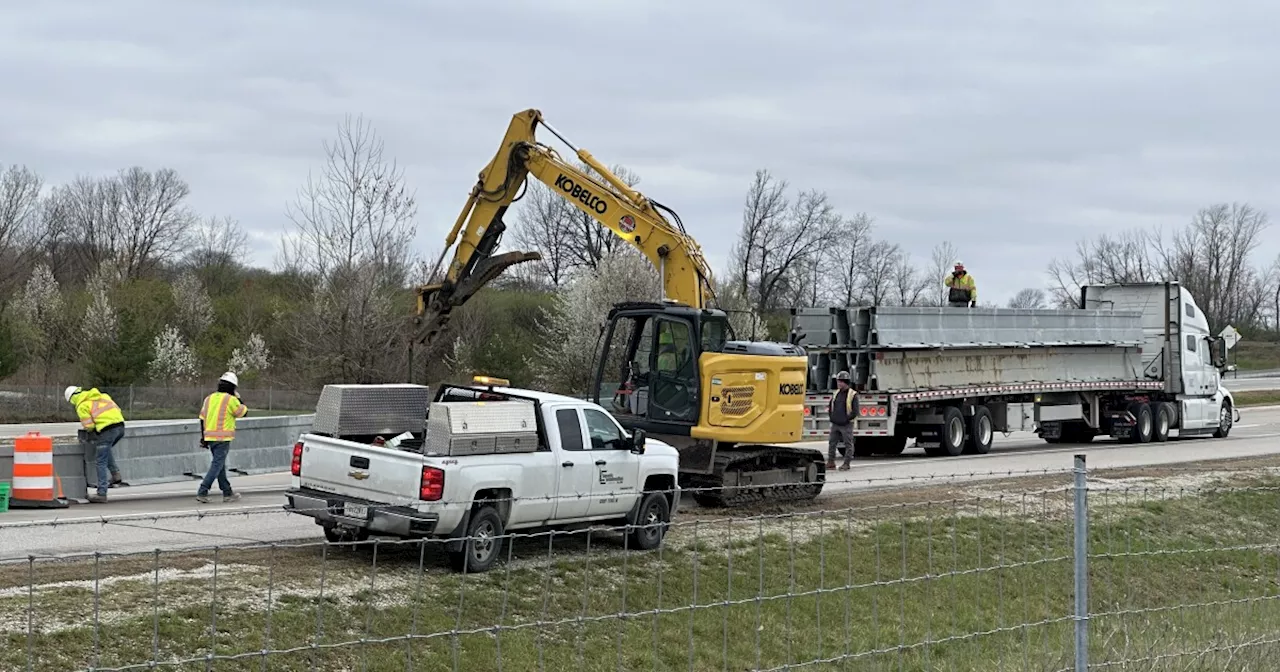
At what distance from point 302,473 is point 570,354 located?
3581 centimetres

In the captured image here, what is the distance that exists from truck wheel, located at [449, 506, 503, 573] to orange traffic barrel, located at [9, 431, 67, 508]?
7.24 meters

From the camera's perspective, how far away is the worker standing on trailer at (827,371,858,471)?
24766 mm

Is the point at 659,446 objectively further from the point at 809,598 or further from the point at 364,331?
the point at 364,331

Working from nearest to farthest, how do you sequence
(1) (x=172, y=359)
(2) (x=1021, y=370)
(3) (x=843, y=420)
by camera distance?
(3) (x=843, y=420)
(2) (x=1021, y=370)
(1) (x=172, y=359)

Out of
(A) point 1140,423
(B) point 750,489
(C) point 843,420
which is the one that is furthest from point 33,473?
(A) point 1140,423

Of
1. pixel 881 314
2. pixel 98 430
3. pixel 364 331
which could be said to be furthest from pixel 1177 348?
pixel 98 430

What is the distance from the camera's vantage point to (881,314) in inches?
1087

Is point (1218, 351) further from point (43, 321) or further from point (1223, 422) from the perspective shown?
point (43, 321)

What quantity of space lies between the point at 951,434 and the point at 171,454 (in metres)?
15.6

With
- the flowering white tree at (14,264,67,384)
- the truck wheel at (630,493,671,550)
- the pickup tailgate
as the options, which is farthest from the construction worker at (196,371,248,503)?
the flowering white tree at (14,264,67,384)

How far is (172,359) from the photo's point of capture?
56.2 m

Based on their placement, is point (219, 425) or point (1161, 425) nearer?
point (219, 425)

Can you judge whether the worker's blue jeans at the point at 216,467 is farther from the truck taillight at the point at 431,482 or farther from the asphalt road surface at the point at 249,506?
the truck taillight at the point at 431,482

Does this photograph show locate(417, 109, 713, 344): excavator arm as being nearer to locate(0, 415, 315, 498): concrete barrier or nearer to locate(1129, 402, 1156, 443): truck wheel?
locate(0, 415, 315, 498): concrete barrier
